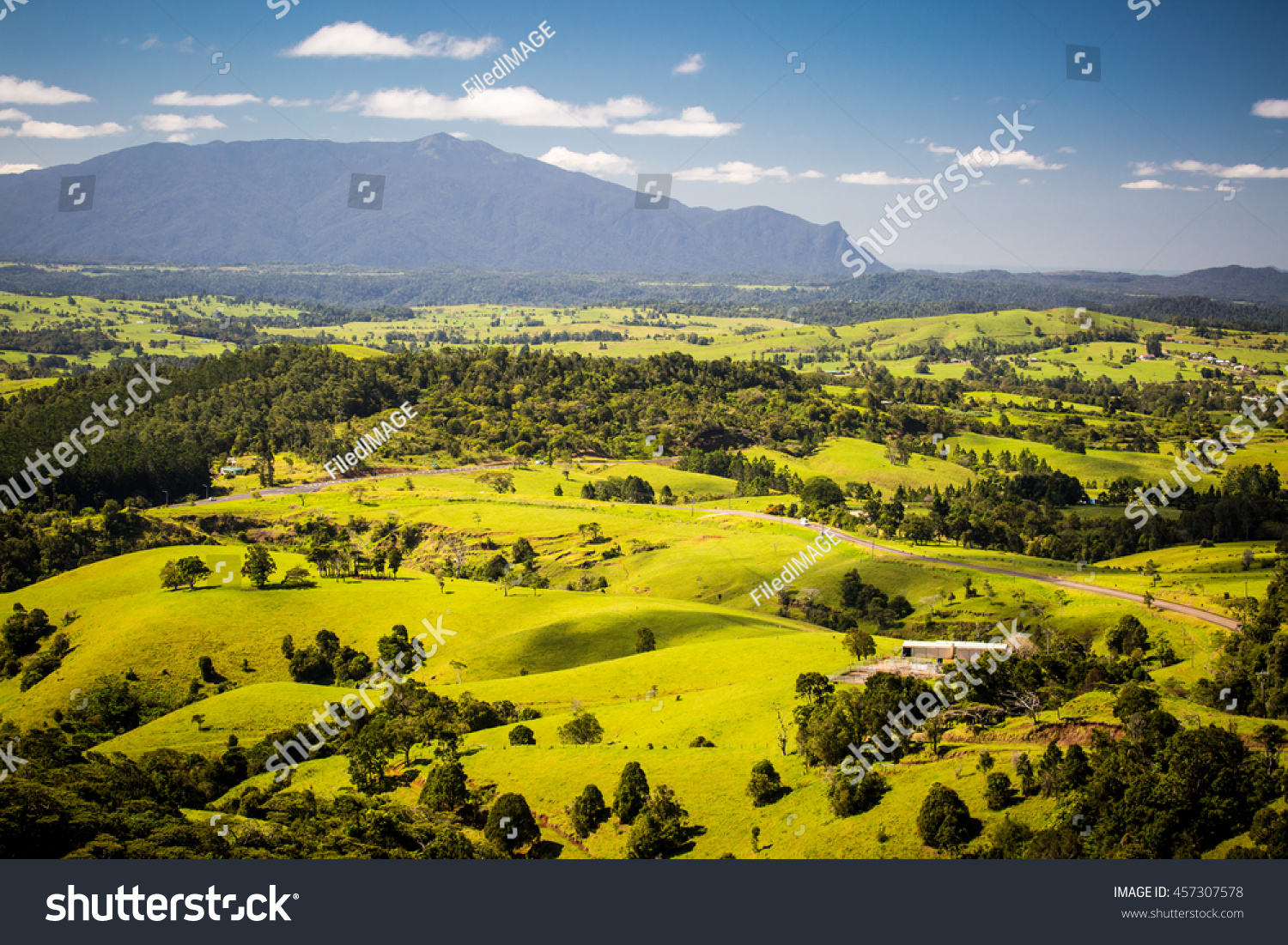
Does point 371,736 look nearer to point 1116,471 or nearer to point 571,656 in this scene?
point 571,656

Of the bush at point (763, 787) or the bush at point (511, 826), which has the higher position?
the bush at point (763, 787)


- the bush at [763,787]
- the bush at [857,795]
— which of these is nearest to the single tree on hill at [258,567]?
the bush at [763,787]

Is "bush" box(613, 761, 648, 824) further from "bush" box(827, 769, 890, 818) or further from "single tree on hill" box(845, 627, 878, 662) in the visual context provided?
"single tree on hill" box(845, 627, 878, 662)

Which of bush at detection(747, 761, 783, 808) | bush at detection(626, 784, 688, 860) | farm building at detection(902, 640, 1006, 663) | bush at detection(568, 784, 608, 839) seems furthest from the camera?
farm building at detection(902, 640, 1006, 663)

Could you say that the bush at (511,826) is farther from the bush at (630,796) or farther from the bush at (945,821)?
the bush at (945,821)

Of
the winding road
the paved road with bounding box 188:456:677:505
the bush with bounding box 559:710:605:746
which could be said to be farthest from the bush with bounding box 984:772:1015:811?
the paved road with bounding box 188:456:677:505

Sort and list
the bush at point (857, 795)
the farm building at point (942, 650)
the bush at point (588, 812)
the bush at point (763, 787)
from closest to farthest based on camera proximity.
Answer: the bush at point (857, 795) < the bush at point (763, 787) < the bush at point (588, 812) < the farm building at point (942, 650)

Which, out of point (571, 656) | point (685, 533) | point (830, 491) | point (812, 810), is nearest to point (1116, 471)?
point (830, 491)
